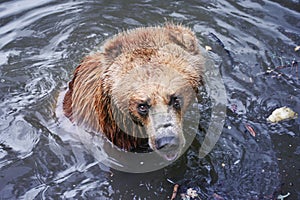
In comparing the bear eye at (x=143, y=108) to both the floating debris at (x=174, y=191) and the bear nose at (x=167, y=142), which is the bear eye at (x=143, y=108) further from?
the floating debris at (x=174, y=191)

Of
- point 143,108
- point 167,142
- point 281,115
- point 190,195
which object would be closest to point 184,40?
point 143,108

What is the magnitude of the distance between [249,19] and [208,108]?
6.28 feet

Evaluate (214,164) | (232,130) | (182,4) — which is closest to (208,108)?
(232,130)

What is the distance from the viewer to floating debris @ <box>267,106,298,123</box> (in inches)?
201

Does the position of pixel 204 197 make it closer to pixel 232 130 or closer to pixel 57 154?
pixel 232 130

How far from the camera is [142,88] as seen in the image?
3.89 meters

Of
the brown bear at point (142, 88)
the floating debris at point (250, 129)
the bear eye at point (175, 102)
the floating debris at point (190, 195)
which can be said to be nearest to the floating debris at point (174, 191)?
the floating debris at point (190, 195)

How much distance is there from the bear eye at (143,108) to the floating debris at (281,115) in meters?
1.73

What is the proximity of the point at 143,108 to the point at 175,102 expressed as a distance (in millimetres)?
260

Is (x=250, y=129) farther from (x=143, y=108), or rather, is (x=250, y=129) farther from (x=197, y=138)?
(x=143, y=108)

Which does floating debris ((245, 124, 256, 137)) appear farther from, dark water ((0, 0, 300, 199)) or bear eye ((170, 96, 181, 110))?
bear eye ((170, 96, 181, 110))

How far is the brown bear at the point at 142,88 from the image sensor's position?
3.87 meters

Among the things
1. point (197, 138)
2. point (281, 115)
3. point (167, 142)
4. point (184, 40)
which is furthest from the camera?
point (281, 115)

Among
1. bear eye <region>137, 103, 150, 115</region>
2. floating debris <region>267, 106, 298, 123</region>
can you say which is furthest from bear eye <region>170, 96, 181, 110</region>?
floating debris <region>267, 106, 298, 123</region>
